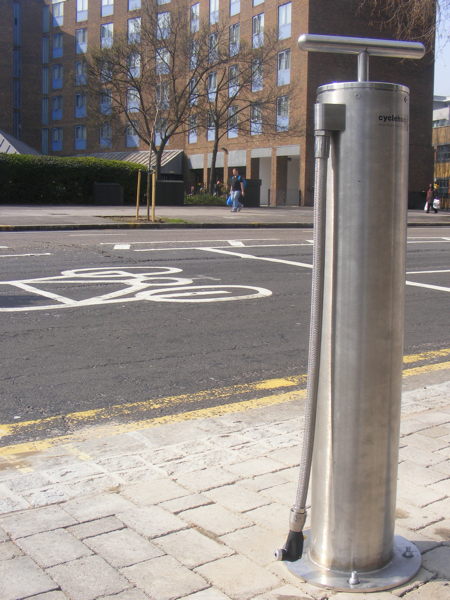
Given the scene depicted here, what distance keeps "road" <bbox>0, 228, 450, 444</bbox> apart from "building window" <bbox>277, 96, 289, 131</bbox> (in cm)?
3303

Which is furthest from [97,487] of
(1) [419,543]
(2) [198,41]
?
(2) [198,41]

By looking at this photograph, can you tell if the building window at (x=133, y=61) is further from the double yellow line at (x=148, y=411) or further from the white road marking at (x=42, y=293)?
the double yellow line at (x=148, y=411)

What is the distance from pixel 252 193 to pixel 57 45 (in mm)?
34864

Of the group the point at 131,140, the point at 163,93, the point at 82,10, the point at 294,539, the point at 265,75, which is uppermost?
the point at 82,10

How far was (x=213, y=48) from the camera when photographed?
40.2 m

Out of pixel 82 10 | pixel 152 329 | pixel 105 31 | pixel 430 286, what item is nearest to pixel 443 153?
pixel 105 31

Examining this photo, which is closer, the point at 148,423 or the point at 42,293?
the point at 148,423

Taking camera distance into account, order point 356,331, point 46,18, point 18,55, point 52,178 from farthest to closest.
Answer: point 18,55 < point 46,18 < point 52,178 < point 356,331

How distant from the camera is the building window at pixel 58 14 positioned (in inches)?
2456

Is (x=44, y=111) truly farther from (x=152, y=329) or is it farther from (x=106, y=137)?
(x=152, y=329)

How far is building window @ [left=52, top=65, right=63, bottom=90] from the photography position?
2500 inches

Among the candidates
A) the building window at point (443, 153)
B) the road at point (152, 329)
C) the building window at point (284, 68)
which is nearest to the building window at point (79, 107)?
the building window at point (284, 68)

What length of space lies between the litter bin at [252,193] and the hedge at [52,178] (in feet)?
21.1

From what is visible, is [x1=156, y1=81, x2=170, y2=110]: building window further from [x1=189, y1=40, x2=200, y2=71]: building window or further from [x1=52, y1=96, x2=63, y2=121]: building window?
[x1=52, y1=96, x2=63, y2=121]: building window
